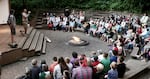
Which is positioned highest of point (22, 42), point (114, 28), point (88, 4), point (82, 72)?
point (88, 4)

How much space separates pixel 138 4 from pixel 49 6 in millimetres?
7896

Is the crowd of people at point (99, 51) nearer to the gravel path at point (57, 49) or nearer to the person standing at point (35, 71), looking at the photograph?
the person standing at point (35, 71)

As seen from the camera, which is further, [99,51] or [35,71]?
[99,51]

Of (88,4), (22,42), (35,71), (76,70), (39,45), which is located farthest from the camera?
(88,4)

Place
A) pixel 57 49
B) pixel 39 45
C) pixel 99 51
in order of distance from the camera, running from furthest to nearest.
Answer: pixel 57 49, pixel 39 45, pixel 99 51

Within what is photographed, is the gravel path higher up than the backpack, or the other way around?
the backpack

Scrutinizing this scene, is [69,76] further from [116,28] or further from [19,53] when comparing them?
[116,28]

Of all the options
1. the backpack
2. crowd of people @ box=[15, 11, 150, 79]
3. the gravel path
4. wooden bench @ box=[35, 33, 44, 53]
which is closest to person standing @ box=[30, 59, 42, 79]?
crowd of people @ box=[15, 11, 150, 79]

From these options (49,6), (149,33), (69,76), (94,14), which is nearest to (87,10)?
(94,14)

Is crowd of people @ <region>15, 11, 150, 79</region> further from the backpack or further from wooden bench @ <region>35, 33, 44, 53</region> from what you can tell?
wooden bench @ <region>35, 33, 44, 53</region>

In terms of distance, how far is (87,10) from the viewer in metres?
25.3

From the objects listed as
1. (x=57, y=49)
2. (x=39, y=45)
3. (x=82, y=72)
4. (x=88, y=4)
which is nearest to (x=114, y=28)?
(x=57, y=49)

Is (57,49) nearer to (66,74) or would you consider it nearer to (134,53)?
(134,53)

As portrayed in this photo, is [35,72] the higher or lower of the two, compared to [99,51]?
higher
